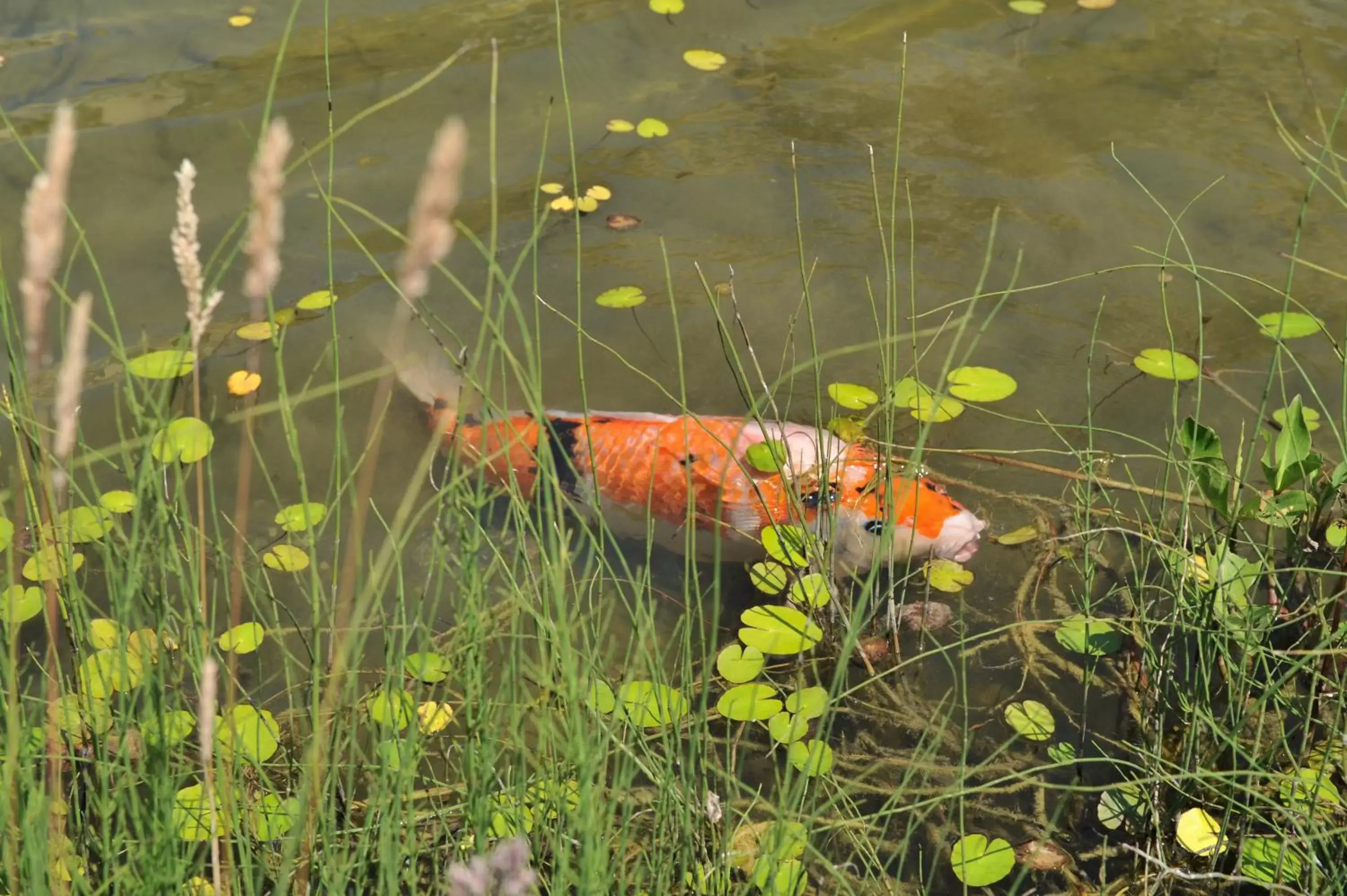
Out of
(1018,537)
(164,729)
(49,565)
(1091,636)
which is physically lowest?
(1018,537)

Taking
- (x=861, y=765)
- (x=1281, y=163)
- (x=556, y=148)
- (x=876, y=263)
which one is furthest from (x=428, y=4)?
(x=861, y=765)

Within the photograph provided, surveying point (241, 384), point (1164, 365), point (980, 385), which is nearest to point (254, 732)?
point (241, 384)

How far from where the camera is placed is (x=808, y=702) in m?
2.13

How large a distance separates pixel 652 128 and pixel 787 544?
1887 millimetres

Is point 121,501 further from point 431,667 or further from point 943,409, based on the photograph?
point 943,409

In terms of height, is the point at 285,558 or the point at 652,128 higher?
the point at 652,128

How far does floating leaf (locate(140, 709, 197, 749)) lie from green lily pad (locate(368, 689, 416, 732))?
236mm

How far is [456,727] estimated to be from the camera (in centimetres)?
215

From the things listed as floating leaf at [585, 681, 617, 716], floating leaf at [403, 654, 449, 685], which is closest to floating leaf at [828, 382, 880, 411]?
floating leaf at [585, 681, 617, 716]

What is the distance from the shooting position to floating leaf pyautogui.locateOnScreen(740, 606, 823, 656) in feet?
7.34

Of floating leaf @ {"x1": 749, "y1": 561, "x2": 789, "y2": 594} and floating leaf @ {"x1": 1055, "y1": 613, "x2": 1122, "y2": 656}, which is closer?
floating leaf @ {"x1": 1055, "y1": 613, "x2": 1122, "y2": 656}

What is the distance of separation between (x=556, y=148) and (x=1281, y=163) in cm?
202

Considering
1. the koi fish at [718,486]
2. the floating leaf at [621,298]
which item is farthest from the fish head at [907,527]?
the floating leaf at [621,298]

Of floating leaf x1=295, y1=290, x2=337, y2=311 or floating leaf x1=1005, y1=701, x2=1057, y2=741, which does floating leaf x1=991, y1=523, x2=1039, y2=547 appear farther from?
floating leaf x1=295, y1=290, x2=337, y2=311
